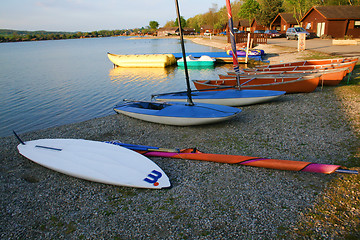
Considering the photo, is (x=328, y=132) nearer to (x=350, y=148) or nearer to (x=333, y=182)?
(x=350, y=148)

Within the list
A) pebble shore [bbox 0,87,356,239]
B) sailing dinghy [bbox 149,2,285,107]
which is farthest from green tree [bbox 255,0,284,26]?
pebble shore [bbox 0,87,356,239]

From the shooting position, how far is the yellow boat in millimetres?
32125

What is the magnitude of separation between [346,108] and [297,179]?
6352mm

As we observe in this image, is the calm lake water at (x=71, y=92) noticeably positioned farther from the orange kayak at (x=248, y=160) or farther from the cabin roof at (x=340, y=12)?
the cabin roof at (x=340, y=12)

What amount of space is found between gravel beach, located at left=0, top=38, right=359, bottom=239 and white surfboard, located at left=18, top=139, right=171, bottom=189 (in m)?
0.21

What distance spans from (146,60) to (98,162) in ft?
89.5

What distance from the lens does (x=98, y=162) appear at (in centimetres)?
693

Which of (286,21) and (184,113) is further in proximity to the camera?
(286,21)

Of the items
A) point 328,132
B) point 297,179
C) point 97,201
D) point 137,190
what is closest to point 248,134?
point 328,132

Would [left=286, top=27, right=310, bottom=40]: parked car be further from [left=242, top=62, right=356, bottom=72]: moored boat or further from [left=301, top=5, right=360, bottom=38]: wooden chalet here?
[left=242, top=62, right=356, bottom=72]: moored boat

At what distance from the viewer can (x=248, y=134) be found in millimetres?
8797

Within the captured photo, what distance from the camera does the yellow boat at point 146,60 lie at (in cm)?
3212

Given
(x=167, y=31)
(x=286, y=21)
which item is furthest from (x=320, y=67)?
(x=167, y=31)

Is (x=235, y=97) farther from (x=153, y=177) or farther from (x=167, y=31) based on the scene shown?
(x=167, y=31)
